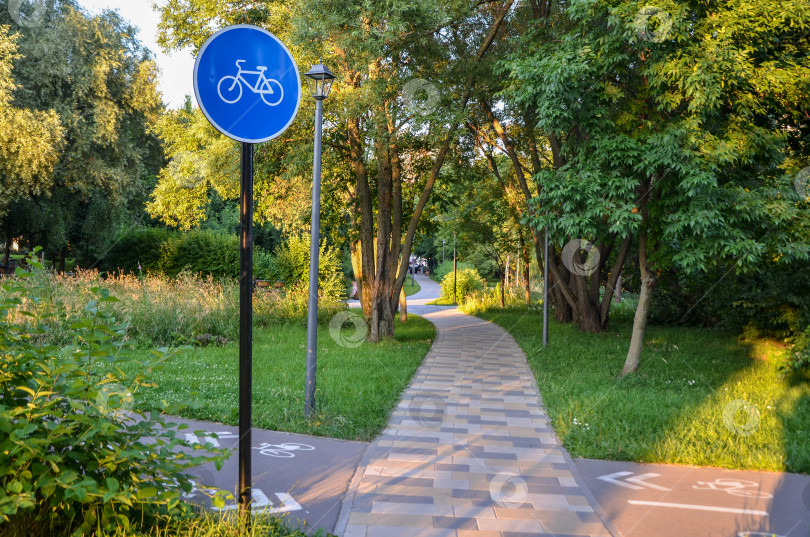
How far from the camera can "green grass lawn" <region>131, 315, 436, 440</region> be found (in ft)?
22.4

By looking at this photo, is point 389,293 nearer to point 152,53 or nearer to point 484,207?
point 484,207

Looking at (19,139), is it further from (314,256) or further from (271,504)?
(271,504)

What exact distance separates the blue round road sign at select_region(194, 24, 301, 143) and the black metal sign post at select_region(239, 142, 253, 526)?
0.17 metres

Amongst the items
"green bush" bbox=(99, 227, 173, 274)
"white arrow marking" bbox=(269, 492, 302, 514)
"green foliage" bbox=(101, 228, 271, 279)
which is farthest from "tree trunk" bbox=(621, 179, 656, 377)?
"green bush" bbox=(99, 227, 173, 274)

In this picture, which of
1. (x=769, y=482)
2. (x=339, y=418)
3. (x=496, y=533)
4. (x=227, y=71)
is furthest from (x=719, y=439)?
(x=227, y=71)

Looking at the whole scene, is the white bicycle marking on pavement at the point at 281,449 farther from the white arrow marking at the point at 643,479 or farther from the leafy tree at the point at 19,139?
the leafy tree at the point at 19,139

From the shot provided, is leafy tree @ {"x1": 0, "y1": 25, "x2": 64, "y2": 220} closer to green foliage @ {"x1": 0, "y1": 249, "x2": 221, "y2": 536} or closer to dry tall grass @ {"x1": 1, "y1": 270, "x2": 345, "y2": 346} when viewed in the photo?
dry tall grass @ {"x1": 1, "y1": 270, "x2": 345, "y2": 346}

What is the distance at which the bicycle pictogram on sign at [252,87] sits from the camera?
360 centimetres

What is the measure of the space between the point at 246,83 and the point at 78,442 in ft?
7.16

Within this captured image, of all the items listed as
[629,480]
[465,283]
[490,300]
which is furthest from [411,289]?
[629,480]

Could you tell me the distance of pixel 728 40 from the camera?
788cm

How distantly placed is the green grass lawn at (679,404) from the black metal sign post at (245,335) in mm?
3554

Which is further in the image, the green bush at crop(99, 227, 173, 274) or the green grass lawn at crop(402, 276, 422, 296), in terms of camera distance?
the green grass lawn at crop(402, 276, 422, 296)

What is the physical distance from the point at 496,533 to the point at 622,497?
4.56ft
